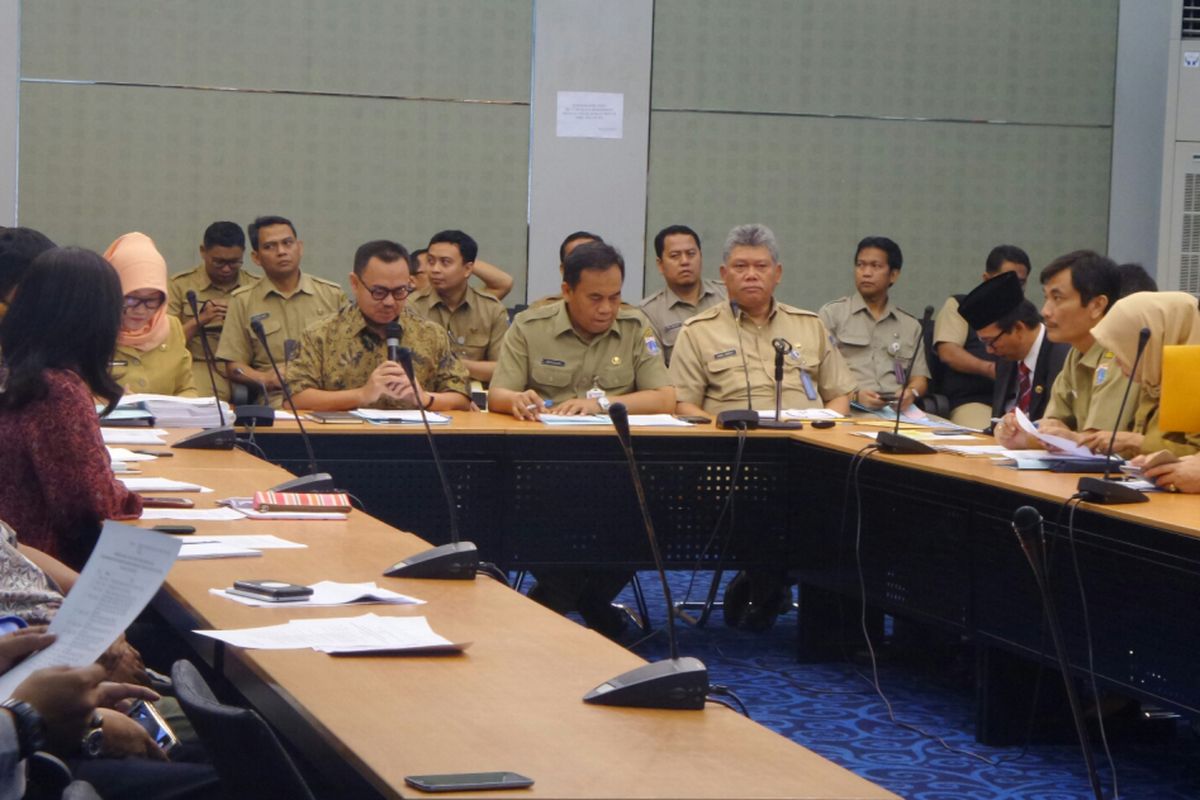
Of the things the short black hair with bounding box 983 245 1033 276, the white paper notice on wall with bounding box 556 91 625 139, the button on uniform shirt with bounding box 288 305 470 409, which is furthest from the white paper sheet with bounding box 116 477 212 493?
the short black hair with bounding box 983 245 1033 276

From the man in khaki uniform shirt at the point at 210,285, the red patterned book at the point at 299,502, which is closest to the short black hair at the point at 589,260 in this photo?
the man in khaki uniform shirt at the point at 210,285

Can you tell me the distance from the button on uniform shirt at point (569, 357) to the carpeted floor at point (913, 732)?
0.94 m

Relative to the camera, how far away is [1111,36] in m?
8.08

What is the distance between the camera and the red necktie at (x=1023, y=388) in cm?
545

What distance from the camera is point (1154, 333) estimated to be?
3.97 m

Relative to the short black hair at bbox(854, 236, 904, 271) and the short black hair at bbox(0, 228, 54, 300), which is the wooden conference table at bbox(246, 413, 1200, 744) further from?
the short black hair at bbox(854, 236, 904, 271)

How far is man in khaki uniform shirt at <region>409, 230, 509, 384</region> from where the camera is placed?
257 inches

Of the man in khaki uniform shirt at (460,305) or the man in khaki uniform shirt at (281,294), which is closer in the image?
the man in khaki uniform shirt at (281,294)

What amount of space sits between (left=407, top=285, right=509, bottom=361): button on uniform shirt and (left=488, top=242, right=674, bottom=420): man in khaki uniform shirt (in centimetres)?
111

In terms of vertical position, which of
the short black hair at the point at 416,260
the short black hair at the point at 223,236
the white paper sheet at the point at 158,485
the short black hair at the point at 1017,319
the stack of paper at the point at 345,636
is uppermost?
the short black hair at the point at 223,236

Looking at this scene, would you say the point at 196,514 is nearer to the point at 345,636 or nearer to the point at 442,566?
the point at 442,566

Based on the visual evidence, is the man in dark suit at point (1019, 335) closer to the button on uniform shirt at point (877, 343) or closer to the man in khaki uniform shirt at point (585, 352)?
the man in khaki uniform shirt at point (585, 352)

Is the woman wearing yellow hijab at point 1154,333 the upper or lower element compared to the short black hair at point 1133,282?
lower

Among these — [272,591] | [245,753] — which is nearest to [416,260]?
[272,591]
